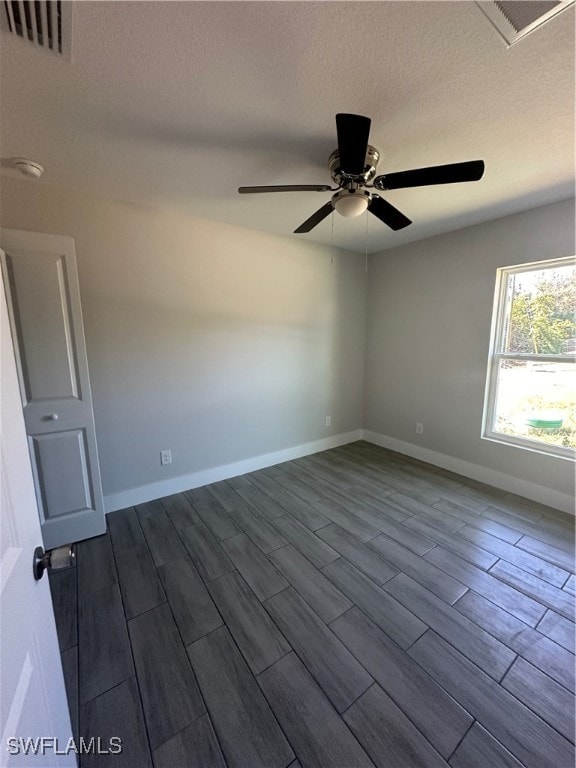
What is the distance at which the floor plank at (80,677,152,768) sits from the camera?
1049 mm

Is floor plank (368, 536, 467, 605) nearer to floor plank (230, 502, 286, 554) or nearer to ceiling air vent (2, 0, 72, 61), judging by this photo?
floor plank (230, 502, 286, 554)

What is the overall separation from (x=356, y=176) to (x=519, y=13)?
28.5 inches

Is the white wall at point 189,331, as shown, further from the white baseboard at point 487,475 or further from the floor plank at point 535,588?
the floor plank at point 535,588

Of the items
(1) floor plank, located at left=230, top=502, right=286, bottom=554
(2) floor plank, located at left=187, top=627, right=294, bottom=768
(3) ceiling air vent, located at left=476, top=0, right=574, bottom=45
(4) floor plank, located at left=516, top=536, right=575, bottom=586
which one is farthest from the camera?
(1) floor plank, located at left=230, top=502, right=286, bottom=554

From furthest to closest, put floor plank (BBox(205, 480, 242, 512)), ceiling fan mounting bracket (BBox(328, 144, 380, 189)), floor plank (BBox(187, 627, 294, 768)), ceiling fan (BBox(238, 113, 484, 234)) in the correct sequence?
floor plank (BBox(205, 480, 242, 512)) → ceiling fan mounting bracket (BBox(328, 144, 380, 189)) → ceiling fan (BBox(238, 113, 484, 234)) → floor plank (BBox(187, 627, 294, 768))

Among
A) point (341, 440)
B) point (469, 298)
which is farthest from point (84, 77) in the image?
point (341, 440)

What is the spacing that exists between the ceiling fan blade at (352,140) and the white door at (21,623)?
1.33m

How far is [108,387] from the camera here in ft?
7.91

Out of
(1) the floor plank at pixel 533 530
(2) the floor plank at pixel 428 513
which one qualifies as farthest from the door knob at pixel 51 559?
(1) the floor plank at pixel 533 530

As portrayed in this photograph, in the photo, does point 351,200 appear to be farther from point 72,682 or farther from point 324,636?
point 72,682

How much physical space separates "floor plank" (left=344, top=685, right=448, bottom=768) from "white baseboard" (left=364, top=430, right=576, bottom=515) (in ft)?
7.47

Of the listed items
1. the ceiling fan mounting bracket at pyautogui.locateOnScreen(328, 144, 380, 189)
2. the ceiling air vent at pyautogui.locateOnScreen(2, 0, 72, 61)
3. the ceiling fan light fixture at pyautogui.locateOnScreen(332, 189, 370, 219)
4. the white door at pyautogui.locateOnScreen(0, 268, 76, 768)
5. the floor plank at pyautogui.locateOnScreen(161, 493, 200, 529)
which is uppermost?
the ceiling air vent at pyautogui.locateOnScreen(2, 0, 72, 61)

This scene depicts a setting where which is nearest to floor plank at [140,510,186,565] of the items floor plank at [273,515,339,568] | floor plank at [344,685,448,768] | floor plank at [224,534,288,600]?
floor plank at [224,534,288,600]

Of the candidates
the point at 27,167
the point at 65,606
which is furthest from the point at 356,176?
the point at 65,606
